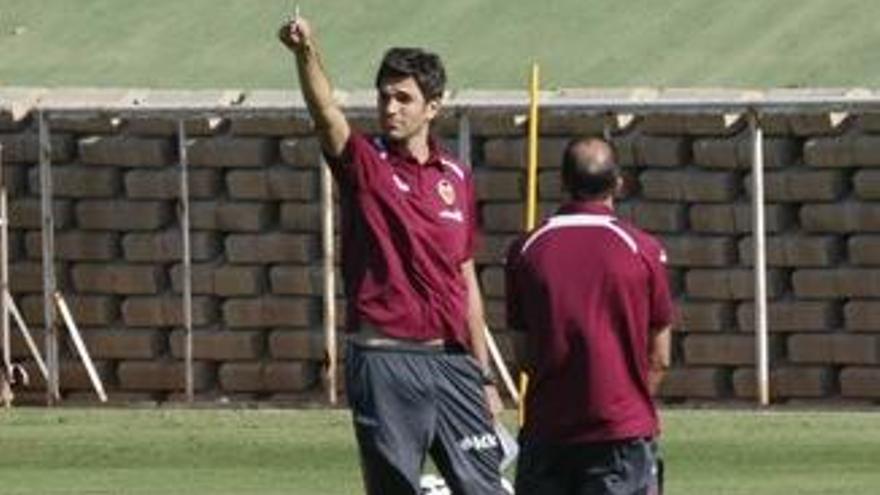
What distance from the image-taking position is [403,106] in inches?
478

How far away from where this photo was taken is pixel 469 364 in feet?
40.5

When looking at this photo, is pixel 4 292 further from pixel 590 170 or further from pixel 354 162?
pixel 590 170

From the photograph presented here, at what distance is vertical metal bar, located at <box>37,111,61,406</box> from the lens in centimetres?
2569

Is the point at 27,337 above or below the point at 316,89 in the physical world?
below

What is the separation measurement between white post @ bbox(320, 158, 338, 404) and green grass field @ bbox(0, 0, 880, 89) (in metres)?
5.65

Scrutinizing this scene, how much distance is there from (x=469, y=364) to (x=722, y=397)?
11.9 metres

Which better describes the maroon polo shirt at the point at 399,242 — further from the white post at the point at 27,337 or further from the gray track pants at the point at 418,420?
the white post at the point at 27,337

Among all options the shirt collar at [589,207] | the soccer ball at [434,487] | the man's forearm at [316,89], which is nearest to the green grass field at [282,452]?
the soccer ball at [434,487]

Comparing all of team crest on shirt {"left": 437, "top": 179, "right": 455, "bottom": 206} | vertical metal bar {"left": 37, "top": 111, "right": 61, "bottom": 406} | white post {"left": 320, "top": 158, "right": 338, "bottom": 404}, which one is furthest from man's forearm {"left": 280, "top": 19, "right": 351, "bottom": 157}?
vertical metal bar {"left": 37, "top": 111, "right": 61, "bottom": 406}

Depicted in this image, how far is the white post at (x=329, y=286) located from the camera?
24.8 m

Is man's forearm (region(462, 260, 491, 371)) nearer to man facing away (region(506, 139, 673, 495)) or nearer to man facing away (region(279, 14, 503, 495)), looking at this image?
man facing away (region(279, 14, 503, 495))

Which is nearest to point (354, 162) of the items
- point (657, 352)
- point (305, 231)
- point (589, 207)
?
point (589, 207)

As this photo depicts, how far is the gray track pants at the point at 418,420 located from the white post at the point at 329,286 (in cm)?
1237

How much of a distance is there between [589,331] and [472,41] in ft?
68.7
